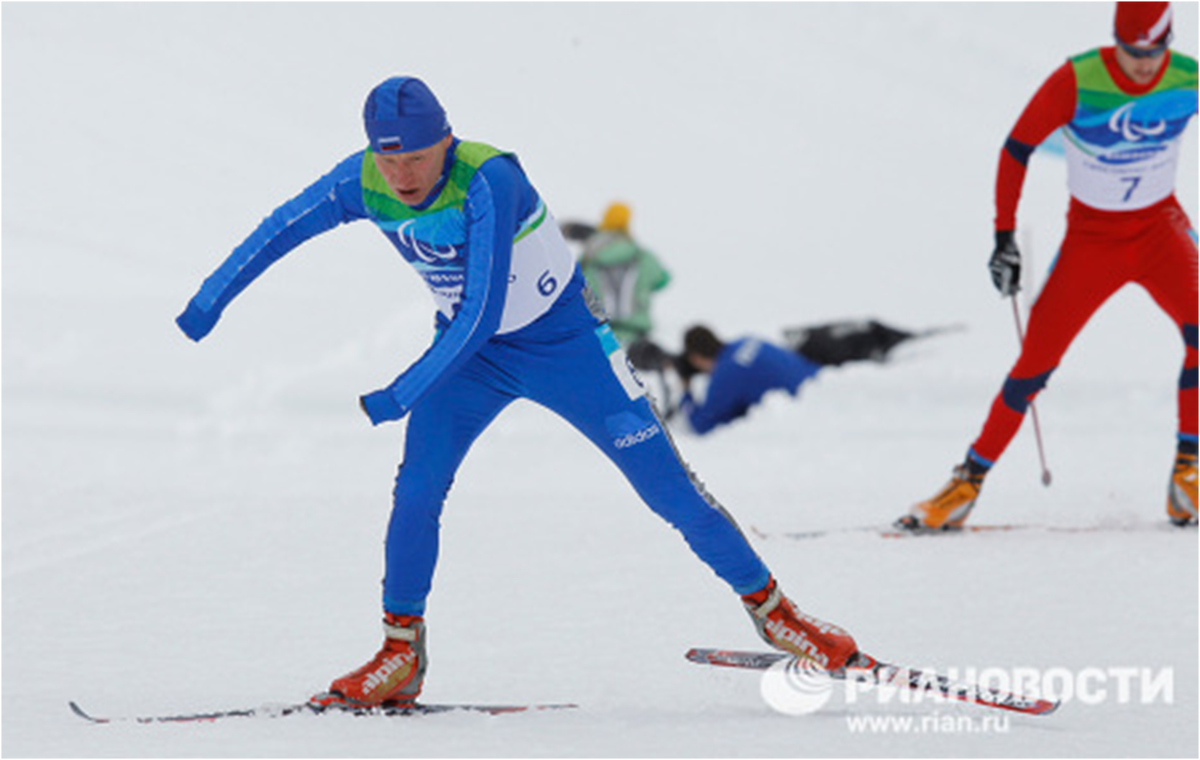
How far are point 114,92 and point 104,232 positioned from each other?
691 centimetres

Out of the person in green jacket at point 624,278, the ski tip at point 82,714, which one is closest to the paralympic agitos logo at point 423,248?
→ the ski tip at point 82,714

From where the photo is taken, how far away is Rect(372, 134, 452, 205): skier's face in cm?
374

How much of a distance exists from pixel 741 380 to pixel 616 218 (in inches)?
94.7

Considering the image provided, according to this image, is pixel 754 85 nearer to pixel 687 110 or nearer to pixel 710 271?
pixel 687 110

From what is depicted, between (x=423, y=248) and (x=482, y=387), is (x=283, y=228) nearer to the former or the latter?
(x=423, y=248)

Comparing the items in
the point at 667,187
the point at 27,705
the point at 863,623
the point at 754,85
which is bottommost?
the point at 863,623

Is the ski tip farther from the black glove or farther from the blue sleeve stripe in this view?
the black glove

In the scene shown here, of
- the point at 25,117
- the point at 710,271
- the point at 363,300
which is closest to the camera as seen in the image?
the point at 363,300

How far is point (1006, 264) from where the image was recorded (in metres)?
6.07

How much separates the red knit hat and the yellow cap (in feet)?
21.7

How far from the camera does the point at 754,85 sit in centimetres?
2731

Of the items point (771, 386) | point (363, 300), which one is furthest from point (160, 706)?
point (363, 300)

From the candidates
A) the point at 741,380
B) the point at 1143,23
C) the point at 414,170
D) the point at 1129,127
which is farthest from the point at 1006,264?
the point at 741,380

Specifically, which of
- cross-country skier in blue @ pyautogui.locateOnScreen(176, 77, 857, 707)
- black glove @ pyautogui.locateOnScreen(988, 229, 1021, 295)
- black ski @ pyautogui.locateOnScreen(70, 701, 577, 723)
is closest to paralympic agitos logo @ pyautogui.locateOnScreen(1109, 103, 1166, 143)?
black glove @ pyautogui.locateOnScreen(988, 229, 1021, 295)
